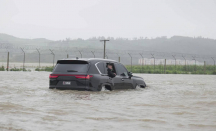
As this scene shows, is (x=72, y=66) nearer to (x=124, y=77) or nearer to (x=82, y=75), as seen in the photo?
(x=82, y=75)

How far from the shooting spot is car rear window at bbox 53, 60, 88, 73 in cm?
1438

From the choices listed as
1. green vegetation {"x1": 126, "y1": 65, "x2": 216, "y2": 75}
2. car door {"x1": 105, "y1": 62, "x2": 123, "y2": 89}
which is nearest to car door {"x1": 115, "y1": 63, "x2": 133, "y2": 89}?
car door {"x1": 105, "y1": 62, "x2": 123, "y2": 89}

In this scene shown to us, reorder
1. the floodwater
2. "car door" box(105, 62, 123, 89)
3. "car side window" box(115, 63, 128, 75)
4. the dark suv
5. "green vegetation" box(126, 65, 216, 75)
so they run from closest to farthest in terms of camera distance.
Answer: the floodwater, the dark suv, "car door" box(105, 62, 123, 89), "car side window" box(115, 63, 128, 75), "green vegetation" box(126, 65, 216, 75)

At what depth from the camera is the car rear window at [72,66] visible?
14375 millimetres

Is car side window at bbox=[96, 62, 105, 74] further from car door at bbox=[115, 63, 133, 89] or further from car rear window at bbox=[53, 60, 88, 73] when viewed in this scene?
car door at bbox=[115, 63, 133, 89]

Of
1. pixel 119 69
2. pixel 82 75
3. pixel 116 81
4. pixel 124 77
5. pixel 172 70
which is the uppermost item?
pixel 119 69

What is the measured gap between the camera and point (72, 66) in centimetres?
1452

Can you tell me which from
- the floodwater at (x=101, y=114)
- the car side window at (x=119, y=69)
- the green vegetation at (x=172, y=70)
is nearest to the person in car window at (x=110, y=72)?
the car side window at (x=119, y=69)

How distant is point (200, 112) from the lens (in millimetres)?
10375

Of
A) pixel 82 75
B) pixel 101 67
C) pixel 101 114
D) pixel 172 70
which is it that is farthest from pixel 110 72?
pixel 172 70

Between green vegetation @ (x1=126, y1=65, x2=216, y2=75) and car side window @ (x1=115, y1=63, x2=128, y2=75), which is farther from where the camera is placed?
green vegetation @ (x1=126, y1=65, x2=216, y2=75)

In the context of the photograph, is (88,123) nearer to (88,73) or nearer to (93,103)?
(93,103)

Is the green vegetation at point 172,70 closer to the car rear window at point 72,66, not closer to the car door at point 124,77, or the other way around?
the car door at point 124,77

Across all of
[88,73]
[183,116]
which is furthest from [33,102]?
[183,116]
